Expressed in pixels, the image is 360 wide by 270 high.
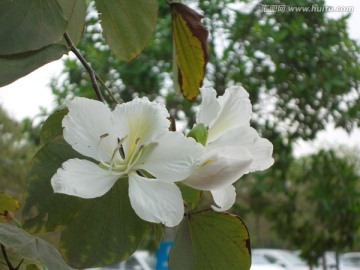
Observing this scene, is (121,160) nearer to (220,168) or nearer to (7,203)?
(220,168)

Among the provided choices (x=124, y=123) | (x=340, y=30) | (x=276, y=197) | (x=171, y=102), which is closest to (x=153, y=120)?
(x=124, y=123)

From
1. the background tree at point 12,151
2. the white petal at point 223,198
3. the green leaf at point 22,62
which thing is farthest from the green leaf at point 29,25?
the background tree at point 12,151

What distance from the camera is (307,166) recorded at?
2.80 meters

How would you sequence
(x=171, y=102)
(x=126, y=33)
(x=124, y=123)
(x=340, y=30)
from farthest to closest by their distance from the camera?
(x=171, y=102) < (x=340, y=30) < (x=126, y=33) < (x=124, y=123)

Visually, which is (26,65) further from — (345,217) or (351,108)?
(345,217)

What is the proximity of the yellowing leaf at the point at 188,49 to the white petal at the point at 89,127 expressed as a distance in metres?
0.14

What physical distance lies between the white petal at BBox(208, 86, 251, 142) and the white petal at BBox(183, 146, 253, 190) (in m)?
0.04

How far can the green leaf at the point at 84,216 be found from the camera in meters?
0.30

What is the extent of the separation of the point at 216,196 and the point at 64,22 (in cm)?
12

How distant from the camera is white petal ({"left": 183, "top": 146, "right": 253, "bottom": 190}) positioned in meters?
0.28

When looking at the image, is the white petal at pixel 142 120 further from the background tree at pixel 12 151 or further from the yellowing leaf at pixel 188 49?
the background tree at pixel 12 151

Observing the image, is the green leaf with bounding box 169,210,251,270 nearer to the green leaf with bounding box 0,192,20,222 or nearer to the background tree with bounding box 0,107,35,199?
the green leaf with bounding box 0,192,20,222

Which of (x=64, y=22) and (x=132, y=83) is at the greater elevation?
(x=64, y=22)

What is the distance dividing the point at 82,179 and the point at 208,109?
9cm
